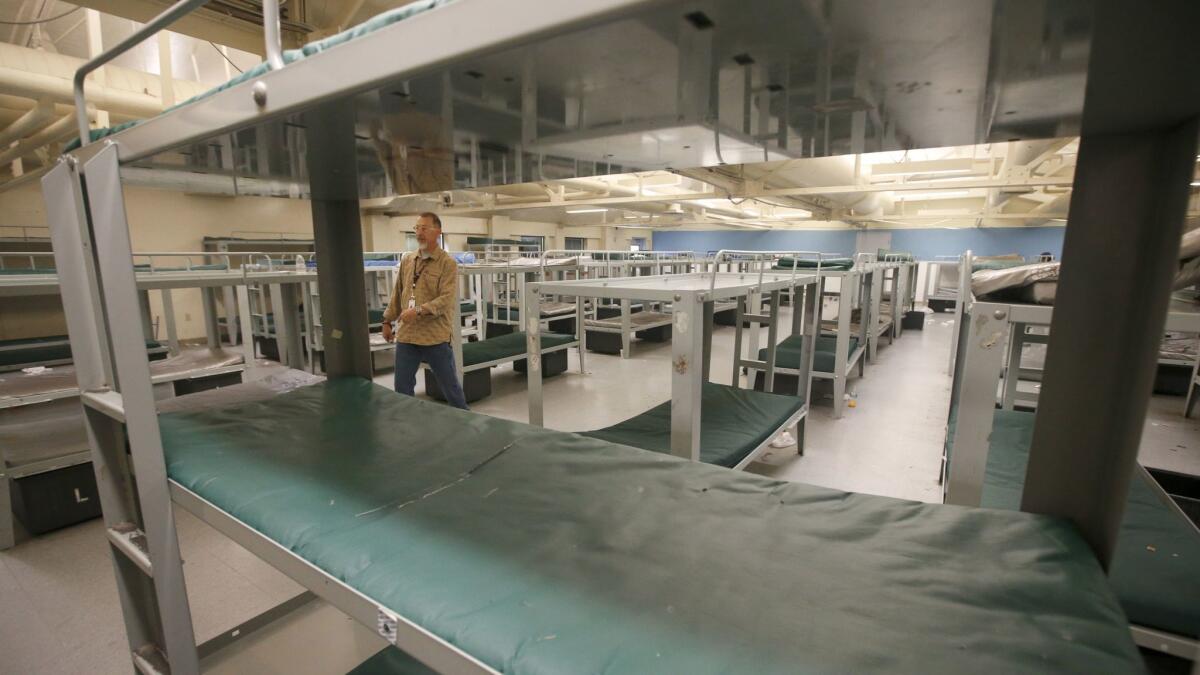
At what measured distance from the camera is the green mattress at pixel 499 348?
4.41 meters

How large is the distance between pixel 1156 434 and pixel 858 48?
197 inches

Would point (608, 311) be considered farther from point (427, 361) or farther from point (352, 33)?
point (352, 33)

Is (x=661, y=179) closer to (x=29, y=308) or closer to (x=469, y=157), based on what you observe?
(x=469, y=157)

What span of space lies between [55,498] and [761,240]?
16580 mm

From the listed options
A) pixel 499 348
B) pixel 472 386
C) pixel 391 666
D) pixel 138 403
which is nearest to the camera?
pixel 138 403

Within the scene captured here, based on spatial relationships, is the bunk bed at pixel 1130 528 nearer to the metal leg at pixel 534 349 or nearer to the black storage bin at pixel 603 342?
the metal leg at pixel 534 349

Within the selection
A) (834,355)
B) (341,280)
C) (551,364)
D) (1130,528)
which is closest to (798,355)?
(834,355)

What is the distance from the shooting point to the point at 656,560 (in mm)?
884

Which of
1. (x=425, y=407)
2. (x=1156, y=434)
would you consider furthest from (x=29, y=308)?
(x=1156, y=434)

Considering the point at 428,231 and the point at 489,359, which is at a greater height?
the point at 428,231

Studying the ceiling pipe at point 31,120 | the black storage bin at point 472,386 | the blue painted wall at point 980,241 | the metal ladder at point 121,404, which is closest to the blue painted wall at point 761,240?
the blue painted wall at point 980,241

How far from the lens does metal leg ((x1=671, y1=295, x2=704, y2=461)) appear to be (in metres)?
1.86

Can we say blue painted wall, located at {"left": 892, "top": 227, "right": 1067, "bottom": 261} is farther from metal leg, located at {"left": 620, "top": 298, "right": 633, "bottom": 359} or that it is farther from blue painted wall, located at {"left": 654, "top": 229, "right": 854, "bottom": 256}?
metal leg, located at {"left": 620, "top": 298, "right": 633, "bottom": 359}

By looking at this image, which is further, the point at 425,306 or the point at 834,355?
the point at 834,355
